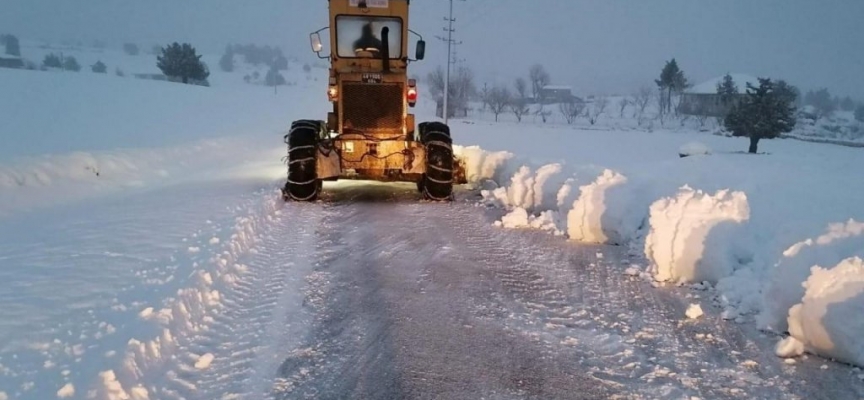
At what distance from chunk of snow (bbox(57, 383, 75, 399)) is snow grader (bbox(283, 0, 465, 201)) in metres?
7.72

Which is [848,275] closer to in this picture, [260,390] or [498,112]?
[260,390]

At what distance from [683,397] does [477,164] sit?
10790 mm

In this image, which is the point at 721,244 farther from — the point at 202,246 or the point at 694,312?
the point at 202,246

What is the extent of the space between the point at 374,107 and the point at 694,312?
7.90 metres

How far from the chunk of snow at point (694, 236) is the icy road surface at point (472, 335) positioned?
1.33 ft

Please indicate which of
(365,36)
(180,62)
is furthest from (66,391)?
(180,62)

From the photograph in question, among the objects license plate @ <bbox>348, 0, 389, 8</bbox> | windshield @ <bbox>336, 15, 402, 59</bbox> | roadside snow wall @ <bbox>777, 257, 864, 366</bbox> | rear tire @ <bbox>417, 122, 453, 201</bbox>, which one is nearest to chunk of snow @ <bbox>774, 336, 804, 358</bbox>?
roadside snow wall @ <bbox>777, 257, 864, 366</bbox>

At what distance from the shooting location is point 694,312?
559 cm

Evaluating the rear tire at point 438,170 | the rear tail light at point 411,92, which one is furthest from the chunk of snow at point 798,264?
the rear tail light at point 411,92

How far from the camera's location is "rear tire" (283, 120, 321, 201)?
11422 millimetres

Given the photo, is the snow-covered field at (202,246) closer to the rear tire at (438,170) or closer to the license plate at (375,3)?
the rear tire at (438,170)

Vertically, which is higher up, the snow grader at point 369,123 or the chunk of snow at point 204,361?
the snow grader at point 369,123

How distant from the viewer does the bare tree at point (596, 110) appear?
80.3m

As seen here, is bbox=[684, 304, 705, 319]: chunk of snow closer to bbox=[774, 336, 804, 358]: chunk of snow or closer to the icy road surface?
the icy road surface
